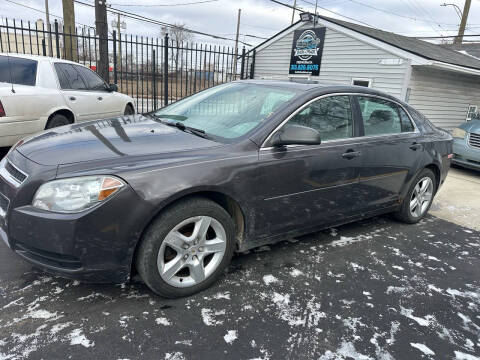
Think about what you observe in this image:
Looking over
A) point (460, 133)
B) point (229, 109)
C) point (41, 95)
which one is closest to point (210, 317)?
point (229, 109)

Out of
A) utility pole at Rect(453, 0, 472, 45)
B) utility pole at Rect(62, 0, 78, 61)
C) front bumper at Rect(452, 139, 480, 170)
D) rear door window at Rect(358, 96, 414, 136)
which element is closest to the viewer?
rear door window at Rect(358, 96, 414, 136)

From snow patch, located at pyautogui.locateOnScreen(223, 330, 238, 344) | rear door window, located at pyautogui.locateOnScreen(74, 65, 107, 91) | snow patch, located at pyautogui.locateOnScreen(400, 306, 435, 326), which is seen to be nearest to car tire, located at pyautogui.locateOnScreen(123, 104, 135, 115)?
rear door window, located at pyautogui.locateOnScreen(74, 65, 107, 91)

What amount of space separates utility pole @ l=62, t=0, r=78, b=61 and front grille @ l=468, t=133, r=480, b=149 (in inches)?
406

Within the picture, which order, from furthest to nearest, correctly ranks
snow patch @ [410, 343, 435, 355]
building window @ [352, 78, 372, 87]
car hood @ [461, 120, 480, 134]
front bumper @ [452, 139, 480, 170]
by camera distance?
building window @ [352, 78, 372, 87], car hood @ [461, 120, 480, 134], front bumper @ [452, 139, 480, 170], snow patch @ [410, 343, 435, 355]

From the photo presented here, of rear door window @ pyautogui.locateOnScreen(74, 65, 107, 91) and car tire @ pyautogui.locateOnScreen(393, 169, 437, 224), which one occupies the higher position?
rear door window @ pyautogui.locateOnScreen(74, 65, 107, 91)

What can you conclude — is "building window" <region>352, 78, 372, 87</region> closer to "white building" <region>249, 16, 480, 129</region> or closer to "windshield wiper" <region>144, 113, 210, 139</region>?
"white building" <region>249, 16, 480, 129</region>

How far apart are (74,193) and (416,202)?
383cm

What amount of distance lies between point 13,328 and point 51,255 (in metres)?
0.48

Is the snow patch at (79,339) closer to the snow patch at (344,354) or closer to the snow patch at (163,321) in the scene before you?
the snow patch at (163,321)

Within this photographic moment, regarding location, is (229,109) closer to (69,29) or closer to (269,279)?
(269,279)

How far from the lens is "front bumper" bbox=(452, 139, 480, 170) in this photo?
7348mm

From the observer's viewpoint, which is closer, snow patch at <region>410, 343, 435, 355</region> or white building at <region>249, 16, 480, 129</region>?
snow patch at <region>410, 343, 435, 355</region>

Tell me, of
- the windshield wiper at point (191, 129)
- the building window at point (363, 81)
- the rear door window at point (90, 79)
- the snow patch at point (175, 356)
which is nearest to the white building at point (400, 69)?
the building window at point (363, 81)

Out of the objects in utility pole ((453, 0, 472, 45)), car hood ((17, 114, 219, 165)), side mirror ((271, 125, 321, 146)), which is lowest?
car hood ((17, 114, 219, 165))
